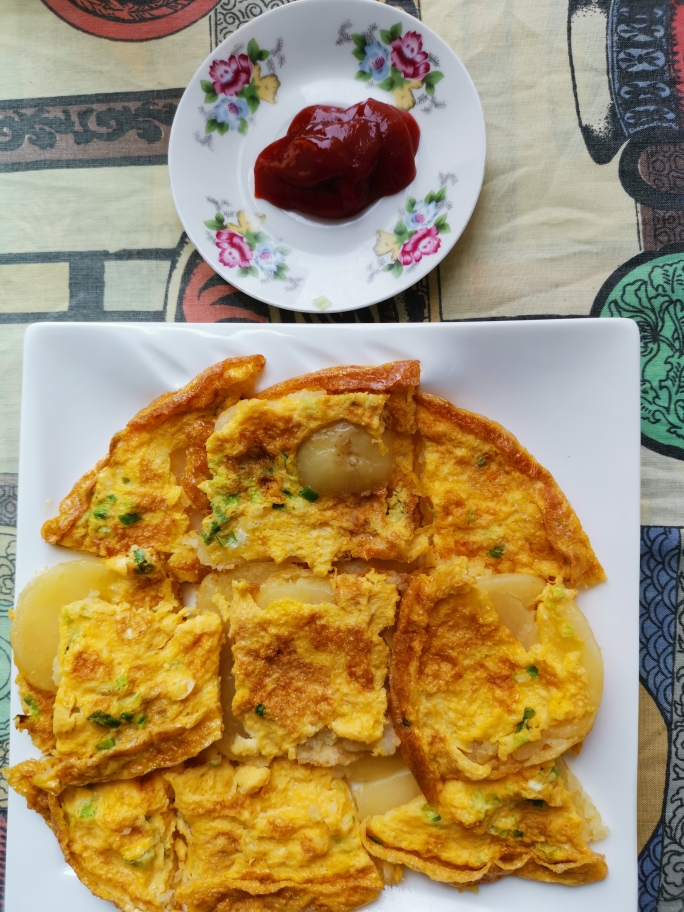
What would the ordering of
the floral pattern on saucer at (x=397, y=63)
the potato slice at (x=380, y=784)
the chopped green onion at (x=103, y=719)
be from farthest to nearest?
the floral pattern on saucer at (x=397, y=63)
the potato slice at (x=380, y=784)
the chopped green onion at (x=103, y=719)

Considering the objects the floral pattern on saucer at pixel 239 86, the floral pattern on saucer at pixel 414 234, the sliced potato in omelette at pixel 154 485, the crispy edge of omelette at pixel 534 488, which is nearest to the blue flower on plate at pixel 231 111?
the floral pattern on saucer at pixel 239 86

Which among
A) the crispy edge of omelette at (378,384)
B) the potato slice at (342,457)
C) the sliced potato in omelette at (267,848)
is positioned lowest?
the sliced potato in omelette at (267,848)

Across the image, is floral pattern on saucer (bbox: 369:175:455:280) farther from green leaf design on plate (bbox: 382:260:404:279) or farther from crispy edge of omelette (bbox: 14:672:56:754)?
crispy edge of omelette (bbox: 14:672:56:754)

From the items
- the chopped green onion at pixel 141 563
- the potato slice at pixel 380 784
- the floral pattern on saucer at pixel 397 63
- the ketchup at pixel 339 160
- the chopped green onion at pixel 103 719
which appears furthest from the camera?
the floral pattern on saucer at pixel 397 63

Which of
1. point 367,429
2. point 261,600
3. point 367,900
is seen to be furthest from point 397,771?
point 367,429

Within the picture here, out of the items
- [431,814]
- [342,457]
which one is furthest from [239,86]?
[431,814]

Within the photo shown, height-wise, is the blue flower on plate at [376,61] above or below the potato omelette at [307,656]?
above

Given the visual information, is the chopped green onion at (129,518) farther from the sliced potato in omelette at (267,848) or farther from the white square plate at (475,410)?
the sliced potato in omelette at (267,848)

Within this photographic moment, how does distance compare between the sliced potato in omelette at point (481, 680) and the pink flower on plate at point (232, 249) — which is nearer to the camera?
the sliced potato in omelette at point (481, 680)
